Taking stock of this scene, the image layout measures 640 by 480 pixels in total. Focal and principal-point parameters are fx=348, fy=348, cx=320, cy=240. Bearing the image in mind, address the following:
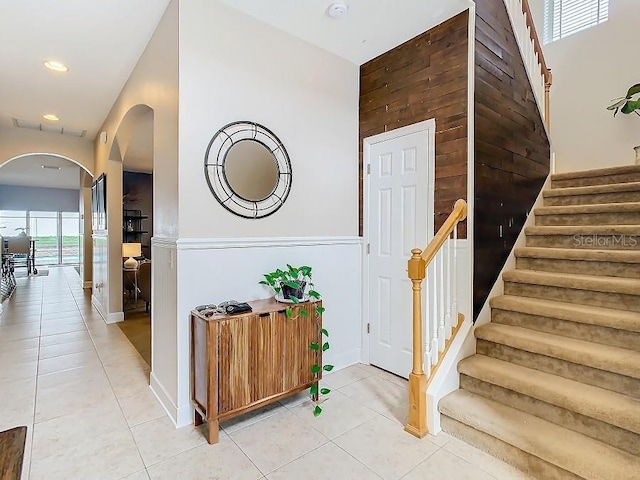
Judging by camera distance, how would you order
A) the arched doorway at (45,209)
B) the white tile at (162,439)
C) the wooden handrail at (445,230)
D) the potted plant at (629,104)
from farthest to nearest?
the arched doorway at (45,209) < the potted plant at (629,104) < the wooden handrail at (445,230) < the white tile at (162,439)

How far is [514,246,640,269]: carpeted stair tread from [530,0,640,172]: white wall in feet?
7.61

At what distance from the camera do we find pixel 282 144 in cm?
270

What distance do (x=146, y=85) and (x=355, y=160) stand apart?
1865 mm

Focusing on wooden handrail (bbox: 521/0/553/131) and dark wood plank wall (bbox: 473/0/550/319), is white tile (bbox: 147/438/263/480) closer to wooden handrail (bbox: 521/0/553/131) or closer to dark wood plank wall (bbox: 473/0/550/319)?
dark wood plank wall (bbox: 473/0/550/319)

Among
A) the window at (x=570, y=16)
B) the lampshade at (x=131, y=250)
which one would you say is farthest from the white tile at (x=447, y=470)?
the lampshade at (x=131, y=250)

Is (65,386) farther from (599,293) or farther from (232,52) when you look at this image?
(599,293)

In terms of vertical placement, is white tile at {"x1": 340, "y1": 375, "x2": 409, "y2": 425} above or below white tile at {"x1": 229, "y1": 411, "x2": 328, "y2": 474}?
above

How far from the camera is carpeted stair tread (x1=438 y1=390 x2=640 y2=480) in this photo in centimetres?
157

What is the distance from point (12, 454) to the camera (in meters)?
0.88

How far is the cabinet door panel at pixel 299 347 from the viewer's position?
2309mm

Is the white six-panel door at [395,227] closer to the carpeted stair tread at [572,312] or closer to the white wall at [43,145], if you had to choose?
the carpeted stair tread at [572,312]

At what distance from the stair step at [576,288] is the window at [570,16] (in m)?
3.78

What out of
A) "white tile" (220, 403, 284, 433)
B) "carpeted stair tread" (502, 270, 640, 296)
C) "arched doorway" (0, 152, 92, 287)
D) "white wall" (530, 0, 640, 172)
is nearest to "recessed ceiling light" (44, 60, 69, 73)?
"white tile" (220, 403, 284, 433)

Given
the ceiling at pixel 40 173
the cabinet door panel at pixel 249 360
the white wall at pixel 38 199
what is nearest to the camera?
the cabinet door panel at pixel 249 360
